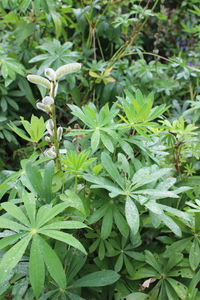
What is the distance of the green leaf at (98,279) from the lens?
936mm

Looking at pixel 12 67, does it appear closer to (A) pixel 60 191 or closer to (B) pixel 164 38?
(A) pixel 60 191

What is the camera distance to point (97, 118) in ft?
3.59

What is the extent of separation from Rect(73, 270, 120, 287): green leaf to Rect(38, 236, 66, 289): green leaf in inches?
7.7

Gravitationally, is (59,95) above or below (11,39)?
below

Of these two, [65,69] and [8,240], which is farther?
[65,69]

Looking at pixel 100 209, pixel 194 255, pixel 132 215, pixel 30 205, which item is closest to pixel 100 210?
pixel 100 209

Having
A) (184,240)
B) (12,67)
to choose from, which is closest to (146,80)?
(12,67)

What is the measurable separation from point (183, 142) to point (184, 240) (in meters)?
0.36

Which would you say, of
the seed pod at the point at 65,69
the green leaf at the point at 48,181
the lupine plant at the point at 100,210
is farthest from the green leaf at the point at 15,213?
the seed pod at the point at 65,69

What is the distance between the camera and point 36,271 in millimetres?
757

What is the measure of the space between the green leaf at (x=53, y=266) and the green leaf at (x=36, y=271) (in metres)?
0.01

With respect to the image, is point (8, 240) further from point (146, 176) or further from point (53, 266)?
point (146, 176)

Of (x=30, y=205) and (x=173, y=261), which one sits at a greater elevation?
(x=30, y=205)

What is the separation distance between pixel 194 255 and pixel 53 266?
50cm
